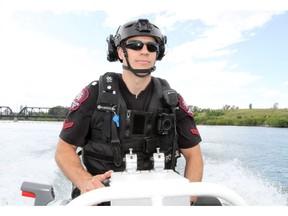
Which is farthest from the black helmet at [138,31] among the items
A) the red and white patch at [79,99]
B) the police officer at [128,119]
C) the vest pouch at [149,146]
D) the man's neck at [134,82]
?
the vest pouch at [149,146]

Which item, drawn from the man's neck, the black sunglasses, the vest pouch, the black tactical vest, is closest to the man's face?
the black sunglasses

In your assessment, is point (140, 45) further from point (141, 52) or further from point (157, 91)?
point (157, 91)

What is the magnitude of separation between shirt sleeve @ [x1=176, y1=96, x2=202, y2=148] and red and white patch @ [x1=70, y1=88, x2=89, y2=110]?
2.45ft

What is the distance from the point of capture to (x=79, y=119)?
96.6 inches

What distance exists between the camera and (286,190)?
779 centimetres

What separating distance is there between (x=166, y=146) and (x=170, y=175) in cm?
109

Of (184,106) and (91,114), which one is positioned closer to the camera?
(91,114)

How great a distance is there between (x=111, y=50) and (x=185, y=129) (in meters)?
0.93

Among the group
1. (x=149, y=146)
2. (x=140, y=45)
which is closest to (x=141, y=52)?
(x=140, y=45)

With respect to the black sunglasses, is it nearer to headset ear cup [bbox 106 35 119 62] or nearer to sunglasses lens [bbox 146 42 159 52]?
sunglasses lens [bbox 146 42 159 52]

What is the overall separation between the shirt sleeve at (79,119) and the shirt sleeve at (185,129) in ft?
2.31

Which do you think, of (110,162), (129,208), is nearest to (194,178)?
(110,162)

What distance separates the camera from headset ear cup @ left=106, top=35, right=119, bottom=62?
9.30ft

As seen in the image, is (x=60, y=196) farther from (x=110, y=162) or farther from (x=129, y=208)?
(x=129, y=208)
